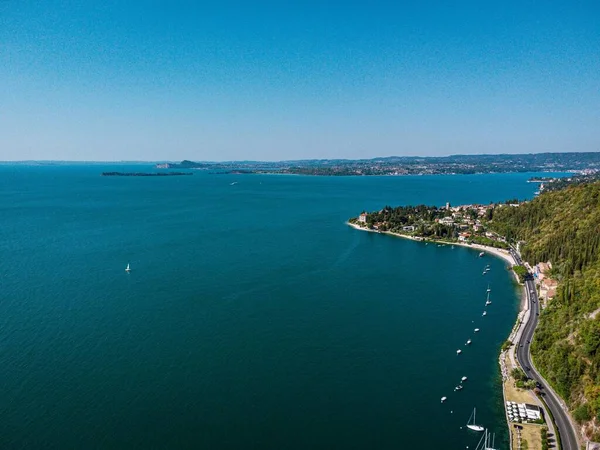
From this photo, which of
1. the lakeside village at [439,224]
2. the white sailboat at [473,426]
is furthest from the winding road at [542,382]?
the lakeside village at [439,224]

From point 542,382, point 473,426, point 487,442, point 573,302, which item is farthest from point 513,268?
point 487,442

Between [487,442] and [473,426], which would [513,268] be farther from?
[487,442]

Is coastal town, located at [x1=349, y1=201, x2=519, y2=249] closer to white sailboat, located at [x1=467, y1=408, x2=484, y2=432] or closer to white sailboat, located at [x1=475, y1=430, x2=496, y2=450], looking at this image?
white sailboat, located at [x1=467, y1=408, x2=484, y2=432]

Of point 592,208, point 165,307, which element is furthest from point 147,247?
point 592,208

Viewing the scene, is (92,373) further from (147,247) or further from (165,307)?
(147,247)

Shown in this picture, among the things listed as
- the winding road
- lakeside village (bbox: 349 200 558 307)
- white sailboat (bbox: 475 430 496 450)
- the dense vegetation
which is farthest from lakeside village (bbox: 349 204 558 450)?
the dense vegetation

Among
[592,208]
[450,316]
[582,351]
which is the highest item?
[592,208]
